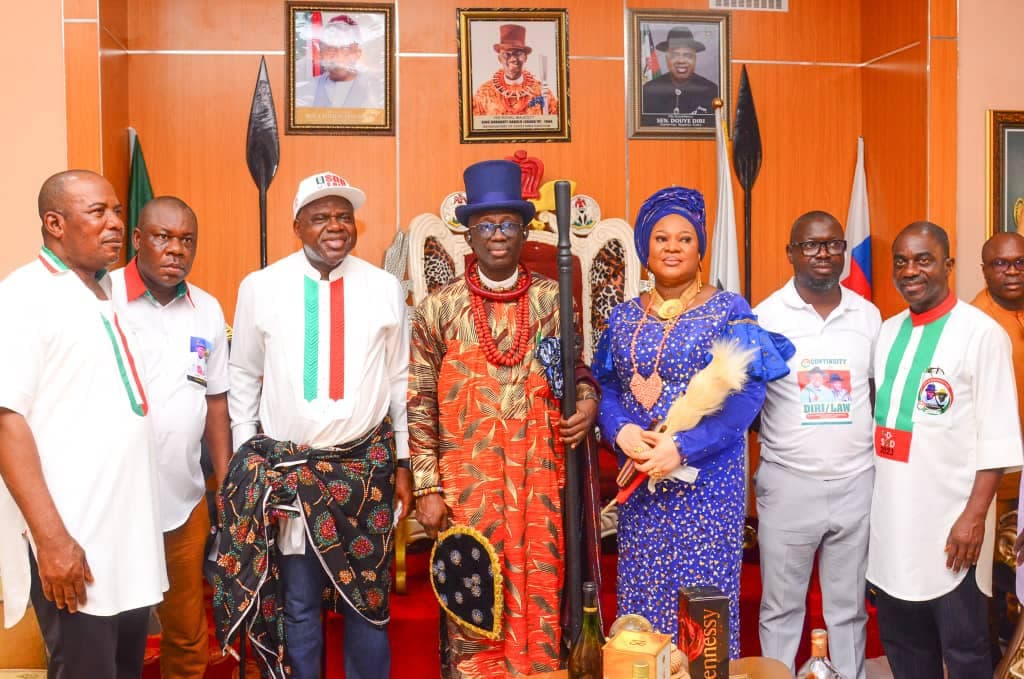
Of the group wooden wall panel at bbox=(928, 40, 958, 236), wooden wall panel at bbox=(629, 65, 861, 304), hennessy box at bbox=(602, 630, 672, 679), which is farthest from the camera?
wooden wall panel at bbox=(629, 65, 861, 304)

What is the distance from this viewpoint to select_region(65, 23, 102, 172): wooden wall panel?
4.35 m

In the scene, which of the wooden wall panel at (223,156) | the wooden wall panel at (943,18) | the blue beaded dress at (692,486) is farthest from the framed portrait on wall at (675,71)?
the blue beaded dress at (692,486)

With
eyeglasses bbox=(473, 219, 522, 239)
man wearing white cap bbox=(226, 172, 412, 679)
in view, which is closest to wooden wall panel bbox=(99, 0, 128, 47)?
man wearing white cap bbox=(226, 172, 412, 679)

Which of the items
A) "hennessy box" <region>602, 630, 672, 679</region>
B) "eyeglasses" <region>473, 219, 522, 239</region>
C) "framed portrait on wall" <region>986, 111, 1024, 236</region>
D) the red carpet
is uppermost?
"framed portrait on wall" <region>986, 111, 1024, 236</region>

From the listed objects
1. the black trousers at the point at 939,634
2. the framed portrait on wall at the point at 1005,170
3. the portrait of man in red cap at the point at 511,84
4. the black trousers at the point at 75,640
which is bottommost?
the black trousers at the point at 939,634

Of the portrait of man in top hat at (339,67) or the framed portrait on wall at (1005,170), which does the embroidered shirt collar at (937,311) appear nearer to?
the framed portrait on wall at (1005,170)

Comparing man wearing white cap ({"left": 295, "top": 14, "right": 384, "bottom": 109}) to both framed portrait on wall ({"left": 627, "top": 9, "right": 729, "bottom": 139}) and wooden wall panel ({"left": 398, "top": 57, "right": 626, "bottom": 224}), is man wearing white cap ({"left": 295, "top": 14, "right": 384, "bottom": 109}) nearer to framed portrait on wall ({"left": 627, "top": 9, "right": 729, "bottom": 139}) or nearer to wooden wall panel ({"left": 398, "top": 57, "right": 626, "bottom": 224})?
wooden wall panel ({"left": 398, "top": 57, "right": 626, "bottom": 224})

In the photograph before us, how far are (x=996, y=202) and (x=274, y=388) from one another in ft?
13.0

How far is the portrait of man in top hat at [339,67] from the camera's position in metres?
5.04

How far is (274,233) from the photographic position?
5109 millimetres

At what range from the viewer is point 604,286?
16.3 feet

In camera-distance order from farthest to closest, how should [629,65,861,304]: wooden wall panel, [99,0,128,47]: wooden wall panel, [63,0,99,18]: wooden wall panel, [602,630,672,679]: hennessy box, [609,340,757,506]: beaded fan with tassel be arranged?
[629,65,861,304]: wooden wall panel
[99,0,128,47]: wooden wall panel
[63,0,99,18]: wooden wall panel
[609,340,757,506]: beaded fan with tassel
[602,630,672,679]: hennessy box

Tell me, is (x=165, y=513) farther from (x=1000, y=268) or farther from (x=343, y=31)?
(x=1000, y=268)

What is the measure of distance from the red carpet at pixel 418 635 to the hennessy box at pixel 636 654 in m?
1.62
